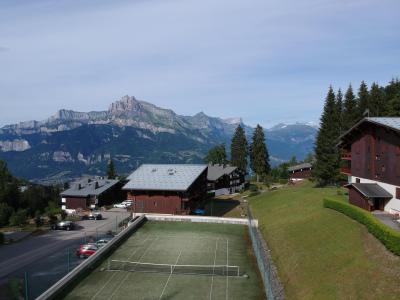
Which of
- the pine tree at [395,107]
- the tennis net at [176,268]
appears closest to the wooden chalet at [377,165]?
the tennis net at [176,268]

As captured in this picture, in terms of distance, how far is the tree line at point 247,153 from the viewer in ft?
363

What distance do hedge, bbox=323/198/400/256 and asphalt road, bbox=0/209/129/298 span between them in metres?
24.4

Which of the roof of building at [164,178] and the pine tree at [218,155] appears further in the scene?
the pine tree at [218,155]

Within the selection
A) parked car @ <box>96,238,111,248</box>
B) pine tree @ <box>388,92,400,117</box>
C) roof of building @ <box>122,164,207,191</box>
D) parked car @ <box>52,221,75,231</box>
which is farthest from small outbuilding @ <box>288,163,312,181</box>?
parked car @ <box>96,238,111,248</box>

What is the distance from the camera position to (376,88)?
267ft

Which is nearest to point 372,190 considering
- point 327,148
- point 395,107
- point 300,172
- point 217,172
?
point 327,148

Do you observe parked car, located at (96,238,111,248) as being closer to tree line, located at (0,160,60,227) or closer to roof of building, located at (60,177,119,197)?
roof of building, located at (60,177,119,197)

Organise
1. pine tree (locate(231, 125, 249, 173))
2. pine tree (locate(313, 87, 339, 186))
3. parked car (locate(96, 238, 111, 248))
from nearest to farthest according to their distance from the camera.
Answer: parked car (locate(96, 238, 111, 248)) → pine tree (locate(313, 87, 339, 186)) → pine tree (locate(231, 125, 249, 173))

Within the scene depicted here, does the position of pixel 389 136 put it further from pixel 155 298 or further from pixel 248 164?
pixel 248 164

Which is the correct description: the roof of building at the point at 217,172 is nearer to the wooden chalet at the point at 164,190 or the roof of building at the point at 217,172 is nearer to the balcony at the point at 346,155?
the wooden chalet at the point at 164,190

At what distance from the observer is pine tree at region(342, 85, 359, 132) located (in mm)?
76750

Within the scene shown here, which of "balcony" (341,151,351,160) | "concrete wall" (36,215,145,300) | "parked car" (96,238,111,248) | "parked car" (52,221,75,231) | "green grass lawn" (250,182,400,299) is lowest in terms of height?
"parked car" (52,221,75,231)

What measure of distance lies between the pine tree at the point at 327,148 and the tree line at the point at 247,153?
3086 cm

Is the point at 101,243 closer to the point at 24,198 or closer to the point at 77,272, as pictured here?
the point at 77,272
